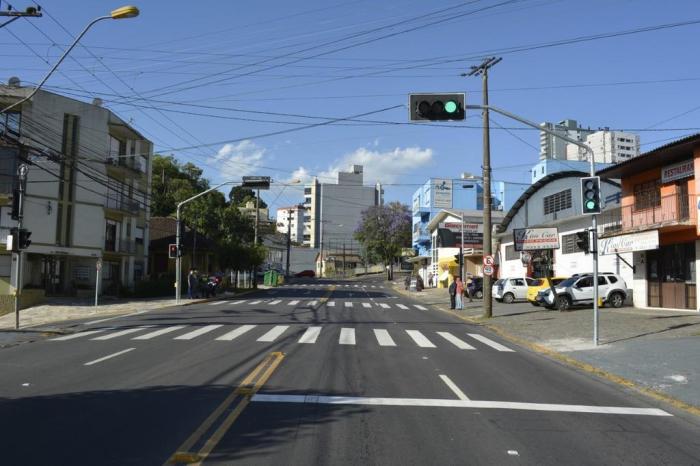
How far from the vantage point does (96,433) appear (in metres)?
6.59

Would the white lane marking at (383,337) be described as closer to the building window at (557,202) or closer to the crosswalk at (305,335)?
the crosswalk at (305,335)

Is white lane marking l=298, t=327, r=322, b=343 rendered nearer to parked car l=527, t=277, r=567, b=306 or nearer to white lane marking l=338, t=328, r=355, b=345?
white lane marking l=338, t=328, r=355, b=345

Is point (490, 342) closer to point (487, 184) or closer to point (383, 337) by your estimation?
point (383, 337)

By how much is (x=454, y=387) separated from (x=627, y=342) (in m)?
8.30

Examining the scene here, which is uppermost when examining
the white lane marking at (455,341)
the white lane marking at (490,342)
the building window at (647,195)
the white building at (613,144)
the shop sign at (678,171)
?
the white building at (613,144)

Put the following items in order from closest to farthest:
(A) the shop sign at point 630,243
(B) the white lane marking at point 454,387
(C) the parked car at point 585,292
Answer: (B) the white lane marking at point 454,387, (A) the shop sign at point 630,243, (C) the parked car at point 585,292

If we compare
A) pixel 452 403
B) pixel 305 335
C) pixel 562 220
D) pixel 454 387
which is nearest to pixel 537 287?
pixel 562 220

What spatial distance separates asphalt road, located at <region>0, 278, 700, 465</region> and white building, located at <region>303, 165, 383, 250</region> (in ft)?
380

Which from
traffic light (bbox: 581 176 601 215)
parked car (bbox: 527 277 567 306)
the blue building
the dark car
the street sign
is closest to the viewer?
traffic light (bbox: 581 176 601 215)

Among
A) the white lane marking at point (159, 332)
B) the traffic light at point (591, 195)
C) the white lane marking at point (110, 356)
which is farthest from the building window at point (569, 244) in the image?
the white lane marking at point (110, 356)

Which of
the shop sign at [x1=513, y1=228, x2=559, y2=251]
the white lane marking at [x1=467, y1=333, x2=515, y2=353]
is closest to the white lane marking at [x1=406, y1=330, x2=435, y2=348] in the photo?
the white lane marking at [x1=467, y1=333, x2=515, y2=353]

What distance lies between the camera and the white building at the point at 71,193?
3312 centimetres

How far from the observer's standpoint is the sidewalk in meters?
10.9

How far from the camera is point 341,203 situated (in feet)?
435
